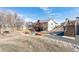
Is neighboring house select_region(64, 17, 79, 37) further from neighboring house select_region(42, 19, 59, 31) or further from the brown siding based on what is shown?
neighboring house select_region(42, 19, 59, 31)

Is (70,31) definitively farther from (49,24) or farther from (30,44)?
(30,44)

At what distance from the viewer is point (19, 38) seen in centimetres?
197

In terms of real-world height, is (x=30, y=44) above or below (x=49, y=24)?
below

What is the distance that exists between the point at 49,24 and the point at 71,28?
0.23 m

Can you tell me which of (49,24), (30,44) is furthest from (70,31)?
(30,44)

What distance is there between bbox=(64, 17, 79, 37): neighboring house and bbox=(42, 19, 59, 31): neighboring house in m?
0.10

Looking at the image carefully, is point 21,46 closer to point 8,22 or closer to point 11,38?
point 11,38

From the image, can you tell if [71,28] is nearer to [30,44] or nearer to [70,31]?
[70,31]

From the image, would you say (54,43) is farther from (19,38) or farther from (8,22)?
(8,22)

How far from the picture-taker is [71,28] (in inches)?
78.3
